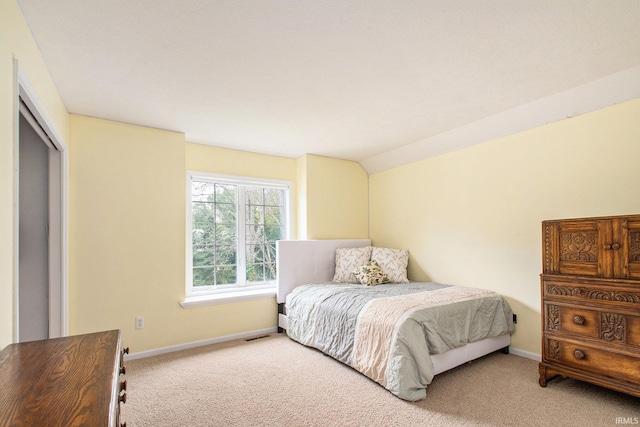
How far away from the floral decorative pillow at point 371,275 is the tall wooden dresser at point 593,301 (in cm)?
168

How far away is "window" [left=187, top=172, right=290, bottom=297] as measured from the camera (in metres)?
3.84

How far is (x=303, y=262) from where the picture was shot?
4.06m

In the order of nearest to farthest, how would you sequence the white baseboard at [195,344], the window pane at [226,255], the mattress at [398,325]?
1. the mattress at [398,325]
2. the white baseboard at [195,344]
3. the window pane at [226,255]

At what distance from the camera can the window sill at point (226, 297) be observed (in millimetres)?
3424

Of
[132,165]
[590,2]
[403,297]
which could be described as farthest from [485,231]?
[132,165]

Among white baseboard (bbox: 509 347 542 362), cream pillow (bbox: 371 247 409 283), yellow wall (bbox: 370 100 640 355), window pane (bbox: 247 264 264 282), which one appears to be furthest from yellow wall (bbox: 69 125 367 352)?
white baseboard (bbox: 509 347 542 362)

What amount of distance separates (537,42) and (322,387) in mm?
2735

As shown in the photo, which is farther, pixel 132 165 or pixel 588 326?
pixel 132 165

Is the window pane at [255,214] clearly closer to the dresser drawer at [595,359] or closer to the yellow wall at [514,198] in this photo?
the yellow wall at [514,198]

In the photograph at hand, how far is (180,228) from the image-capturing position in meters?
3.44

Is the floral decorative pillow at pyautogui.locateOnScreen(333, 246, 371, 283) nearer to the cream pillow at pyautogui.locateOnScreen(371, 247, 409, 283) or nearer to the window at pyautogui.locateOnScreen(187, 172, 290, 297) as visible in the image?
the cream pillow at pyautogui.locateOnScreen(371, 247, 409, 283)

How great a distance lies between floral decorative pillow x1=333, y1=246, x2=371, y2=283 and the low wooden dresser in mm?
2908

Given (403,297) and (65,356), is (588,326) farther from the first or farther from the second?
(65,356)

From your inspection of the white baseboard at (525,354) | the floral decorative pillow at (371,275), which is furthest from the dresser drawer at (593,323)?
the floral decorative pillow at (371,275)
